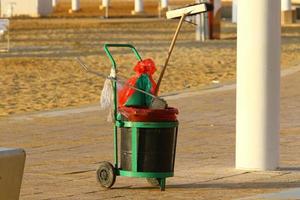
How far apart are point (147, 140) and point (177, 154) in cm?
282

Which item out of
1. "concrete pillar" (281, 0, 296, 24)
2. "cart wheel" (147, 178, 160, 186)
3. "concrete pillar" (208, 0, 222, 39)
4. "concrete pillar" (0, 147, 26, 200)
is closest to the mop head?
"cart wheel" (147, 178, 160, 186)

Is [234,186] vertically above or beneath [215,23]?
beneath

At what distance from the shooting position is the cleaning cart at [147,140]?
9.77 metres

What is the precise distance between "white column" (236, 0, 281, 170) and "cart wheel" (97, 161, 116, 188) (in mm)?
1502

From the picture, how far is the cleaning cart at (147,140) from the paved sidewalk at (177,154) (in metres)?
0.20

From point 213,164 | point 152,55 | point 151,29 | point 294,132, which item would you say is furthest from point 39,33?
point 213,164

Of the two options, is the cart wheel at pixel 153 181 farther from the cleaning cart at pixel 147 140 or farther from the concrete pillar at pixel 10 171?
the concrete pillar at pixel 10 171

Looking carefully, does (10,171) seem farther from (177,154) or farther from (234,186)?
(177,154)

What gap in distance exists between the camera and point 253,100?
1095 cm

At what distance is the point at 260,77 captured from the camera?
1091 centimetres

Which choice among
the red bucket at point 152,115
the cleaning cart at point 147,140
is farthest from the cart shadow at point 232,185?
the red bucket at point 152,115

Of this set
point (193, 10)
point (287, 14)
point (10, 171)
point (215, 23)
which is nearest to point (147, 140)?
point (193, 10)

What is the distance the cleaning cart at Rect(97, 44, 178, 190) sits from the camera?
32.1 feet

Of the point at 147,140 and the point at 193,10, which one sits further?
the point at 193,10
